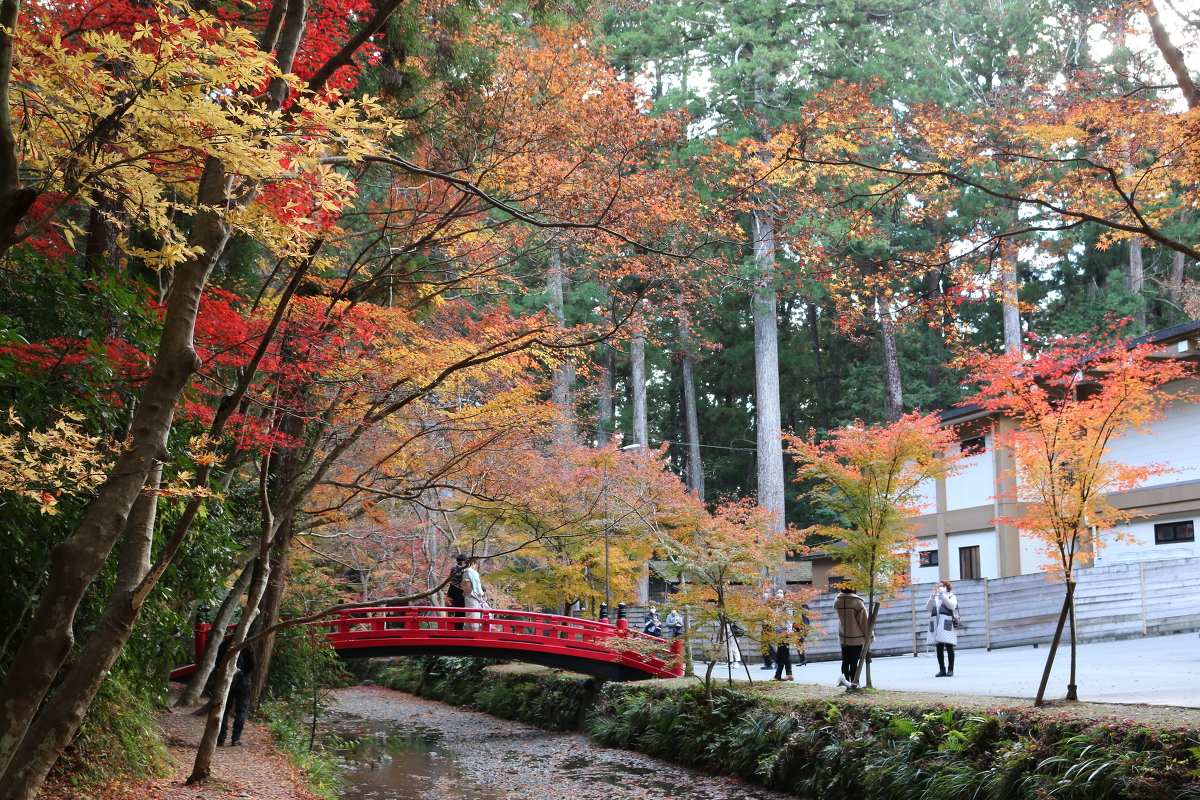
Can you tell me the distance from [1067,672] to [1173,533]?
889 centimetres

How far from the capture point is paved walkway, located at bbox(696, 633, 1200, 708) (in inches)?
433

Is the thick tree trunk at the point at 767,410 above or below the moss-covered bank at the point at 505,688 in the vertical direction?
above

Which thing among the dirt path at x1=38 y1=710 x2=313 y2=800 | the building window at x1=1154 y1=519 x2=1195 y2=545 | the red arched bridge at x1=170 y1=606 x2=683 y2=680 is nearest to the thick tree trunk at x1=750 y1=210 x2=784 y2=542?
the red arched bridge at x1=170 y1=606 x2=683 y2=680

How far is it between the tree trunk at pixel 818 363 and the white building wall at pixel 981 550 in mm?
13201

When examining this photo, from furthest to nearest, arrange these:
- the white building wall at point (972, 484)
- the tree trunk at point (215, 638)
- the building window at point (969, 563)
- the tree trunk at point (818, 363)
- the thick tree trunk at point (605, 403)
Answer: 1. the tree trunk at point (818, 363)
2. the thick tree trunk at point (605, 403)
3. the building window at point (969, 563)
4. the white building wall at point (972, 484)
5. the tree trunk at point (215, 638)

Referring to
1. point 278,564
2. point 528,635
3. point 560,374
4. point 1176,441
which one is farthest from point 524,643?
point 1176,441

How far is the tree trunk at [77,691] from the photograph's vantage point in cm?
466

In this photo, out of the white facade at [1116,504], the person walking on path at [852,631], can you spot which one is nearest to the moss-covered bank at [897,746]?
the person walking on path at [852,631]

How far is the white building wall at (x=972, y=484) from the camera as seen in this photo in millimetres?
24750

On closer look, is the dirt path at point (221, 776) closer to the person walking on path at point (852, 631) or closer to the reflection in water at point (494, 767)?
the reflection in water at point (494, 767)

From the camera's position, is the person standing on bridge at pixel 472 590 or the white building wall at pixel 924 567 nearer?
the person standing on bridge at pixel 472 590

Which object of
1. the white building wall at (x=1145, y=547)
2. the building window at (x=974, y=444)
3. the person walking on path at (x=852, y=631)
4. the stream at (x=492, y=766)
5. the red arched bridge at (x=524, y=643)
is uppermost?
the building window at (x=974, y=444)

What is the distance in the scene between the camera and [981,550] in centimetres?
2512

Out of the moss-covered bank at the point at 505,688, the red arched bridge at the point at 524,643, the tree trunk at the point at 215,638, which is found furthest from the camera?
the moss-covered bank at the point at 505,688
